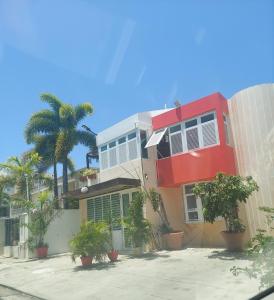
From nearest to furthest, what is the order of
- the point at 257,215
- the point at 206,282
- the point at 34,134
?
the point at 206,282 → the point at 257,215 → the point at 34,134

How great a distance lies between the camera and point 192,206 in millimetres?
17359

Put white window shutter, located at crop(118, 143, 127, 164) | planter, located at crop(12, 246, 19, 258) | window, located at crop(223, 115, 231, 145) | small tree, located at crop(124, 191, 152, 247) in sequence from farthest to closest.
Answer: planter, located at crop(12, 246, 19, 258) < white window shutter, located at crop(118, 143, 127, 164) < window, located at crop(223, 115, 231, 145) < small tree, located at crop(124, 191, 152, 247)

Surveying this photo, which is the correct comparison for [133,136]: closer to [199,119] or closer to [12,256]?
[199,119]

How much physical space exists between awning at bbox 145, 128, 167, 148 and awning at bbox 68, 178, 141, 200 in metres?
1.76

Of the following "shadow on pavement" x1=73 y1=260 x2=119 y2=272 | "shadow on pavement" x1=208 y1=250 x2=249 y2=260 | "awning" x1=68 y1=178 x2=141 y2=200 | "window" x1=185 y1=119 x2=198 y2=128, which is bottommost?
"shadow on pavement" x1=73 y1=260 x2=119 y2=272

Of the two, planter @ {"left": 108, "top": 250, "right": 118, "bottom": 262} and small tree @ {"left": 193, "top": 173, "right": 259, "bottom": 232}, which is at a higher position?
small tree @ {"left": 193, "top": 173, "right": 259, "bottom": 232}

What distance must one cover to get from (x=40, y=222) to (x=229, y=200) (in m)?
10.6

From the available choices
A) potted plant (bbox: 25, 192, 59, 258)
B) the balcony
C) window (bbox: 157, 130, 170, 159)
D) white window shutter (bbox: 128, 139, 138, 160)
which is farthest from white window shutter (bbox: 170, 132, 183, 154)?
potted plant (bbox: 25, 192, 59, 258)

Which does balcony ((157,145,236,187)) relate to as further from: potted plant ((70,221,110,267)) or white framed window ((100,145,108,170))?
potted plant ((70,221,110,267))

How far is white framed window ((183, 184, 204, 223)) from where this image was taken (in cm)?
1689

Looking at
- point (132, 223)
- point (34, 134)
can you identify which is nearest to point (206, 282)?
point (132, 223)

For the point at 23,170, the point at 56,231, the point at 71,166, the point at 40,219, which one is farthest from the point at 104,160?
the point at 71,166

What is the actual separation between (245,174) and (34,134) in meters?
15.1

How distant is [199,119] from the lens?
16.4 meters
